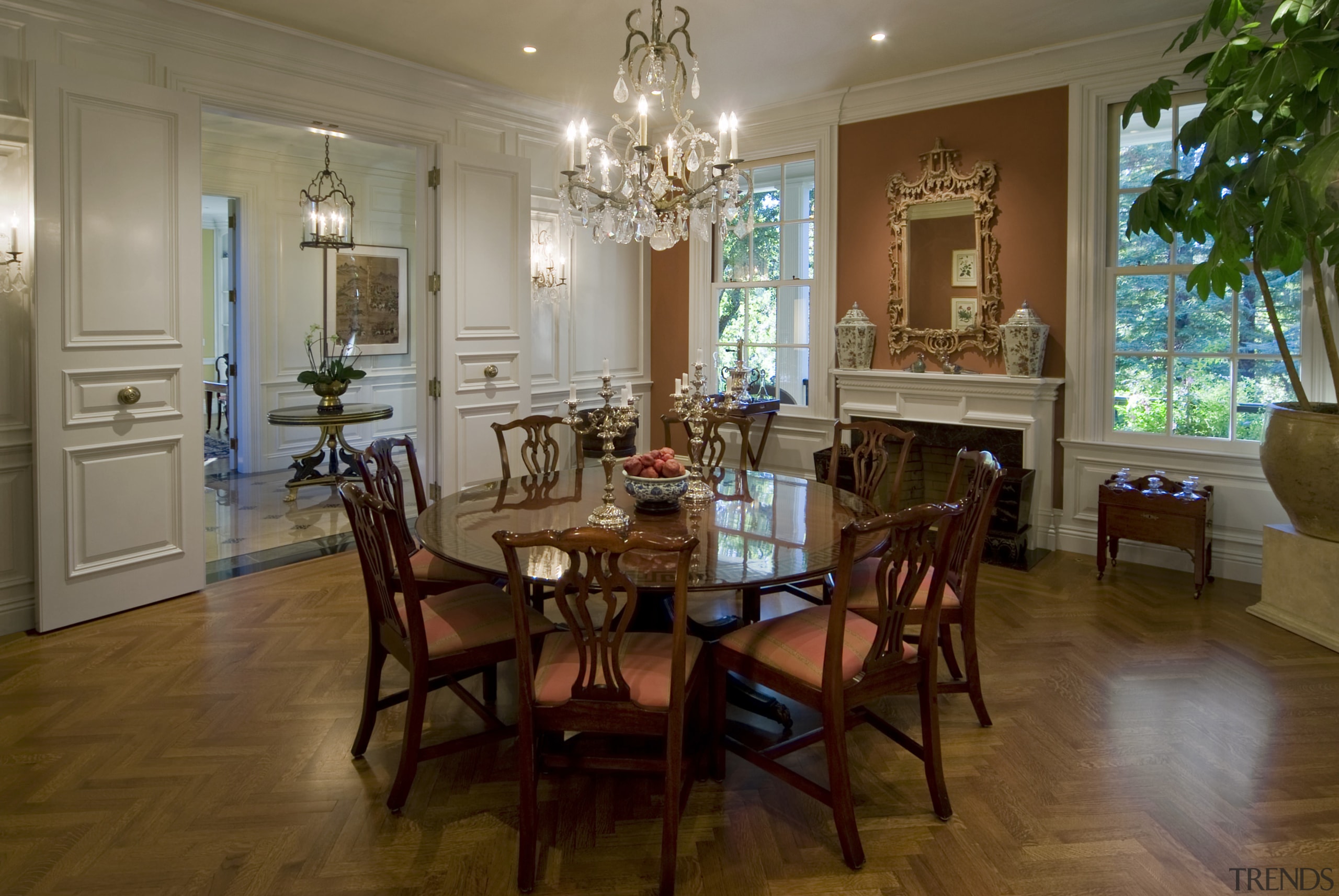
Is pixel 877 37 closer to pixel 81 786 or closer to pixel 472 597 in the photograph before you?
pixel 472 597

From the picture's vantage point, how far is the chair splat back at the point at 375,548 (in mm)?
2311

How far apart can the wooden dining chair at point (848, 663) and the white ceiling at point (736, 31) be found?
298cm

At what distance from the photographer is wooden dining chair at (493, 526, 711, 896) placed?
193cm

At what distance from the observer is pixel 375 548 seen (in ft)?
7.88

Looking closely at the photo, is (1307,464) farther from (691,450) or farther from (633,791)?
(633,791)

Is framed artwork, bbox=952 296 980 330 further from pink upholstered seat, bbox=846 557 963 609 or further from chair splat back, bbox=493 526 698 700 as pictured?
chair splat back, bbox=493 526 698 700

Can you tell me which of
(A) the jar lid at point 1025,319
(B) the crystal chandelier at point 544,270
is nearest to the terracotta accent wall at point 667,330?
(B) the crystal chandelier at point 544,270

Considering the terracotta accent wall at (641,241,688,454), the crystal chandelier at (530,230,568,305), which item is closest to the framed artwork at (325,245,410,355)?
the crystal chandelier at (530,230,568,305)

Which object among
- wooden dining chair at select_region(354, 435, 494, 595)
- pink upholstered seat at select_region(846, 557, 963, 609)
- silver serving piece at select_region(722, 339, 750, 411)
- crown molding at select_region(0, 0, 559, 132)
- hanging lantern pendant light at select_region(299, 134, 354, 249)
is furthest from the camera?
hanging lantern pendant light at select_region(299, 134, 354, 249)

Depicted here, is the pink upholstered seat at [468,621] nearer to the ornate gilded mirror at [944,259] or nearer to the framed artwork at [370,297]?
the ornate gilded mirror at [944,259]

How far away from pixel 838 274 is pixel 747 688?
3.49 meters

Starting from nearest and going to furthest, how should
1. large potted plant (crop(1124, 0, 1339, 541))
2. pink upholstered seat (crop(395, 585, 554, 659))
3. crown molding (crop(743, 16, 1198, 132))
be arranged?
pink upholstered seat (crop(395, 585, 554, 659)), large potted plant (crop(1124, 0, 1339, 541)), crown molding (crop(743, 16, 1198, 132))

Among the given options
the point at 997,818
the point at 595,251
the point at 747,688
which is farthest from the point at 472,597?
the point at 595,251

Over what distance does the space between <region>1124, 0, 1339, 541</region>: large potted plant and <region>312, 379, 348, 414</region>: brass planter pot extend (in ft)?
17.3
